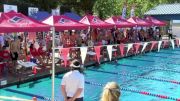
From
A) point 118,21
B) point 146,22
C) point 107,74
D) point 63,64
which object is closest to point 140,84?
point 107,74

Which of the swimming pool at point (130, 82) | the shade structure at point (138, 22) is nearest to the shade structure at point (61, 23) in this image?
the swimming pool at point (130, 82)

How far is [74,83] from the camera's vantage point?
630 centimetres

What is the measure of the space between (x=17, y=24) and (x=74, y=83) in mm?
6796

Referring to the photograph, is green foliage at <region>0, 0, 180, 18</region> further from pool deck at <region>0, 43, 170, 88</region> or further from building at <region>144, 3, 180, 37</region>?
pool deck at <region>0, 43, 170, 88</region>

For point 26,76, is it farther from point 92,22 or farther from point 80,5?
point 80,5

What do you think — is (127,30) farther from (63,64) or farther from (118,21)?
(63,64)

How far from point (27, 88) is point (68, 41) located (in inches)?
259

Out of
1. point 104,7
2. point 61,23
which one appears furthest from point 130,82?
point 104,7

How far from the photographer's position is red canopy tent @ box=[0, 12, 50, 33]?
12022 millimetres

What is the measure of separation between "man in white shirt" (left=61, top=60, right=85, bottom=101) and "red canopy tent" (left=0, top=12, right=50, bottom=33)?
19.7 feet

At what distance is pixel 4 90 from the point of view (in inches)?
482

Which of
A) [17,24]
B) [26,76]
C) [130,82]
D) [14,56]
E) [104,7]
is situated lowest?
[130,82]

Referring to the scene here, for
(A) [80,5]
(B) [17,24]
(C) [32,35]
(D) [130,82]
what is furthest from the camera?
(A) [80,5]

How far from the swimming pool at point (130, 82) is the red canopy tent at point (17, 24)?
84.6 inches
